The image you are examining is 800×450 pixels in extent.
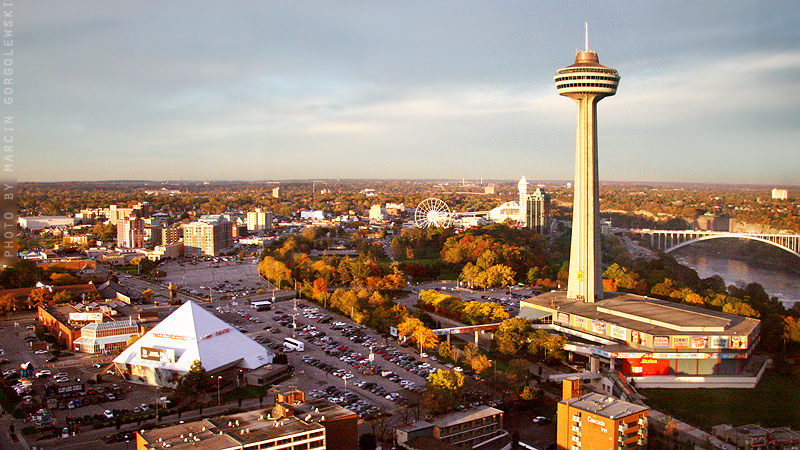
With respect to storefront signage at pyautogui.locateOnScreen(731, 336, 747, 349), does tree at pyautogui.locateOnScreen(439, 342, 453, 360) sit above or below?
below

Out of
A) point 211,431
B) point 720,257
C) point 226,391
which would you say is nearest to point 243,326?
point 226,391

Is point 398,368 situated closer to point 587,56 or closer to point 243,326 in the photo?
point 243,326

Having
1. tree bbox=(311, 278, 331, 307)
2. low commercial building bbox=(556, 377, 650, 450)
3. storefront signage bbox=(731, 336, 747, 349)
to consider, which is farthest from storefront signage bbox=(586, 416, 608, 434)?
tree bbox=(311, 278, 331, 307)

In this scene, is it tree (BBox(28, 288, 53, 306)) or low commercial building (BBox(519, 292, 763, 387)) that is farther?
tree (BBox(28, 288, 53, 306))

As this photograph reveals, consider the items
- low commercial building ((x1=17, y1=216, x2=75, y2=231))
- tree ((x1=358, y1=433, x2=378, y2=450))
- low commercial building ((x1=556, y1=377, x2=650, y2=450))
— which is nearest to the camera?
low commercial building ((x1=556, y1=377, x2=650, y2=450))

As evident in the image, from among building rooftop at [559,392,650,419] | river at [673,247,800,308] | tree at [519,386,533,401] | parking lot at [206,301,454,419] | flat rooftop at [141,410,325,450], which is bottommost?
river at [673,247,800,308]

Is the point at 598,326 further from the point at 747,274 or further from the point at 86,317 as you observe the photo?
the point at 747,274

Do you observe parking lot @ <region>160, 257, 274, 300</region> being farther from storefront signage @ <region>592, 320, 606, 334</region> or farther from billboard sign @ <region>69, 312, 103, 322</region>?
storefront signage @ <region>592, 320, 606, 334</region>
